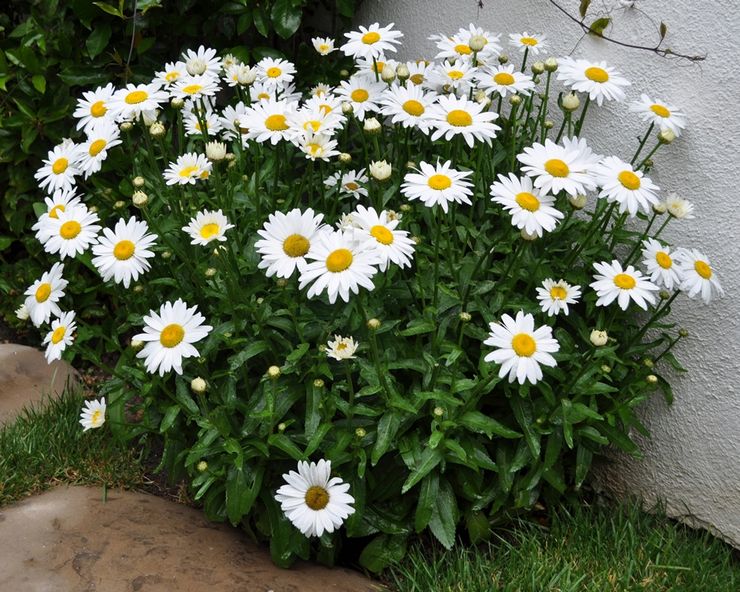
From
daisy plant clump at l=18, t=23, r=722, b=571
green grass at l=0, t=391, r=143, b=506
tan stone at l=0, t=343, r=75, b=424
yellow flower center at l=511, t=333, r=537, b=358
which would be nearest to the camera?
yellow flower center at l=511, t=333, r=537, b=358

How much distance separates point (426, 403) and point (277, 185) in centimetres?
96

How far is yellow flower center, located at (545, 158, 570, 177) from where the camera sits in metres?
2.29

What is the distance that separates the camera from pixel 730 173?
251 cm

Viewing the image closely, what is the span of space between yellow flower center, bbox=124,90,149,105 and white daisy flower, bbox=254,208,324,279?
30.0 inches

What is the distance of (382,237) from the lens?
85.0 inches

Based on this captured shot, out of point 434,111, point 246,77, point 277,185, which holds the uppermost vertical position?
point 434,111

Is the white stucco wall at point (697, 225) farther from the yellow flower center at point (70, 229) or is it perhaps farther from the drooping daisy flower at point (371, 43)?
the yellow flower center at point (70, 229)

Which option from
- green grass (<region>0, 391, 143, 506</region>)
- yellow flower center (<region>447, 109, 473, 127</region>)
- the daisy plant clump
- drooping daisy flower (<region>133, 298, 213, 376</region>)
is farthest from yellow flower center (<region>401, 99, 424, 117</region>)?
green grass (<region>0, 391, 143, 506</region>)

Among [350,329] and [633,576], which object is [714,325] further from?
[350,329]

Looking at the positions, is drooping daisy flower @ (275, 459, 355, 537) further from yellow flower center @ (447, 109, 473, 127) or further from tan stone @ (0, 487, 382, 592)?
yellow flower center @ (447, 109, 473, 127)

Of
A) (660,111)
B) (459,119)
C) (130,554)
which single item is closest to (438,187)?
(459,119)

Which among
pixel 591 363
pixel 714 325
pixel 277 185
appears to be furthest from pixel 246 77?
pixel 714 325

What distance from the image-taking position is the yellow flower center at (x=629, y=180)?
2.33 meters

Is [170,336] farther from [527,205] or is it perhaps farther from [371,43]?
[371,43]
